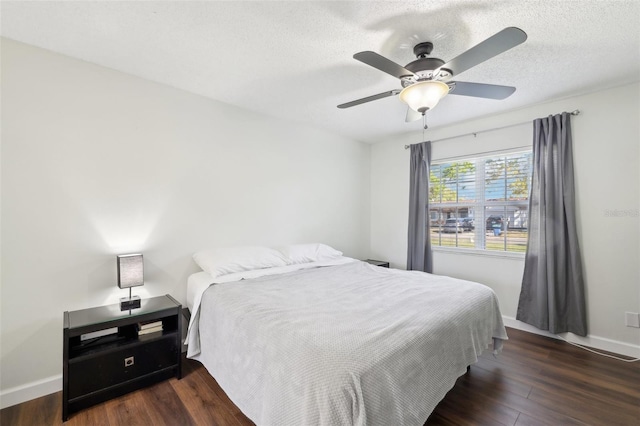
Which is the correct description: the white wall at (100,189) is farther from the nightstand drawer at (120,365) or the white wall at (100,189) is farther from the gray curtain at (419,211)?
the gray curtain at (419,211)

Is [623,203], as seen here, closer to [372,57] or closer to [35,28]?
[372,57]

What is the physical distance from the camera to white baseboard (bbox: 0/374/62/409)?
1.87 meters

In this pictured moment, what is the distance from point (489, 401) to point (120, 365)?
2.58 meters

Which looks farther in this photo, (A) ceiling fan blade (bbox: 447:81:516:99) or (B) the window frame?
(B) the window frame

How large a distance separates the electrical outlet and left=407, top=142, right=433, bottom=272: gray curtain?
183 centimetres

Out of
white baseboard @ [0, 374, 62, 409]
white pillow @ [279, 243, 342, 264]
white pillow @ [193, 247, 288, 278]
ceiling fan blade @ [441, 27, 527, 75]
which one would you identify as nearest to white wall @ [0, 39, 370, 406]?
white baseboard @ [0, 374, 62, 409]

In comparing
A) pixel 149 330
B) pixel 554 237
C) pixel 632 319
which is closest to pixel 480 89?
pixel 554 237

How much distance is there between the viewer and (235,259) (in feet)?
8.71

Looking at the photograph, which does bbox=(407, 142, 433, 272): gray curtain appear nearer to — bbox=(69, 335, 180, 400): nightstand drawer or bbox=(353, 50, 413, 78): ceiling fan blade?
bbox=(353, 50, 413, 78): ceiling fan blade

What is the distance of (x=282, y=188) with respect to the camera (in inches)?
138

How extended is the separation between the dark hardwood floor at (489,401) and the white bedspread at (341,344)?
0.24 metres

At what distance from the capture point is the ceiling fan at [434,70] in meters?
1.54

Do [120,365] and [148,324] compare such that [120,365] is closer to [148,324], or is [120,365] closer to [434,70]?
[148,324]

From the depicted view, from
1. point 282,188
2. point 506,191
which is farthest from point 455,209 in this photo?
point 282,188
